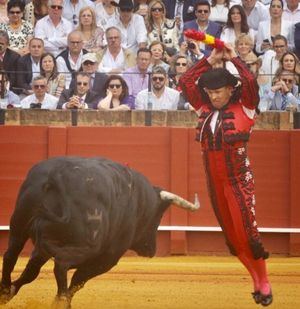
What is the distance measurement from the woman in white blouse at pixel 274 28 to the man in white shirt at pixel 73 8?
181 cm

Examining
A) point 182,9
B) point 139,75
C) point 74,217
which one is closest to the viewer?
point 74,217

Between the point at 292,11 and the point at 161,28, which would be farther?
the point at 292,11

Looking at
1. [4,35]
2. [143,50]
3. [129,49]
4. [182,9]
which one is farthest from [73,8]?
[143,50]

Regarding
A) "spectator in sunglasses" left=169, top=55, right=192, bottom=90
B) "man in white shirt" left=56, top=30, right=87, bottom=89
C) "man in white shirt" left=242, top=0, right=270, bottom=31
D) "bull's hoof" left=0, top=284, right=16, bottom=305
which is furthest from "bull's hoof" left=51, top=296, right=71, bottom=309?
"man in white shirt" left=242, top=0, right=270, bottom=31

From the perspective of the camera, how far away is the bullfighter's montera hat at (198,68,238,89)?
7699mm

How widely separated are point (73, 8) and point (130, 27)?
0.74 metres

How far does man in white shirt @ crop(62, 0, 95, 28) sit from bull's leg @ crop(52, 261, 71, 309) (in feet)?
20.1

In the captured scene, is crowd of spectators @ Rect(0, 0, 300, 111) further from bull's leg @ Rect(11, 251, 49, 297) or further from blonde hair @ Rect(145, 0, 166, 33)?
bull's leg @ Rect(11, 251, 49, 297)

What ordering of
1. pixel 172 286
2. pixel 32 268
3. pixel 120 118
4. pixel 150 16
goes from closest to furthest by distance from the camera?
pixel 32 268 < pixel 172 286 < pixel 120 118 < pixel 150 16

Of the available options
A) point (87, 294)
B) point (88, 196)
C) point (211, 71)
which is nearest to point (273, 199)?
point (87, 294)

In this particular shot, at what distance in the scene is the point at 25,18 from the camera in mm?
12633

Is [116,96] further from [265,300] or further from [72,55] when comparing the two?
[265,300]

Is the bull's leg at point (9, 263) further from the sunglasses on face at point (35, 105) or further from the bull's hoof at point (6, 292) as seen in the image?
the sunglasses on face at point (35, 105)

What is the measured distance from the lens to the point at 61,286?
22.4 ft
